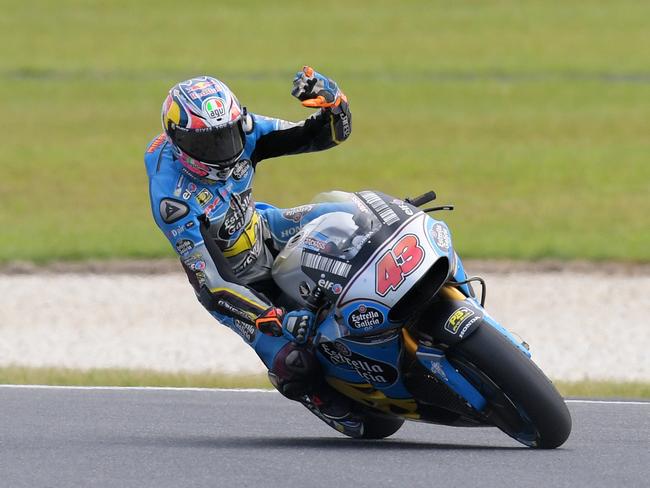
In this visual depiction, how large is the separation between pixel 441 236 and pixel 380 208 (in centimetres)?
34

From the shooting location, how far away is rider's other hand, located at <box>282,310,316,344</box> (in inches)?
265

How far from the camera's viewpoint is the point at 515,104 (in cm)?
2575

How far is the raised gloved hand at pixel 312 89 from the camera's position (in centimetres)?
726

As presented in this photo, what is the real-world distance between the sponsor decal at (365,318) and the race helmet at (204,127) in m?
1.24

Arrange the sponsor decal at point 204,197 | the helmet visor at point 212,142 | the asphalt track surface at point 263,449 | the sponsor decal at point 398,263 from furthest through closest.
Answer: the sponsor decal at point 204,197, the helmet visor at point 212,142, the sponsor decal at point 398,263, the asphalt track surface at point 263,449

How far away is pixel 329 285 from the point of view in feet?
22.0

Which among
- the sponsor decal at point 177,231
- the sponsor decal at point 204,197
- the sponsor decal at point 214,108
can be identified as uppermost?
the sponsor decal at point 214,108

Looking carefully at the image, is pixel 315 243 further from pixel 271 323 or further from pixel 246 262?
pixel 246 262

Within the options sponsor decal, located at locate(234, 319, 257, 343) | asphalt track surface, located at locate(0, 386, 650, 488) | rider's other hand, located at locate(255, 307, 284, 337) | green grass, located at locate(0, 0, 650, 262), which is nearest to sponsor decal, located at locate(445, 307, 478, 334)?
asphalt track surface, located at locate(0, 386, 650, 488)

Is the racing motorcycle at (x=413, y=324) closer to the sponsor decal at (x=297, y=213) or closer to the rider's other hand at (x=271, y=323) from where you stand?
the rider's other hand at (x=271, y=323)

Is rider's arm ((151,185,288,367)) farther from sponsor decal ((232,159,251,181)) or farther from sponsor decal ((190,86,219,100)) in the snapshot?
sponsor decal ((190,86,219,100))

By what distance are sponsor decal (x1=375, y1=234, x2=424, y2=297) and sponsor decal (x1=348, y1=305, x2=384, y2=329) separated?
0.10 metres

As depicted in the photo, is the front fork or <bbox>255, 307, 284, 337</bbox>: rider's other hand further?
<bbox>255, 307, 284, 337</bbox>: rider's other hand

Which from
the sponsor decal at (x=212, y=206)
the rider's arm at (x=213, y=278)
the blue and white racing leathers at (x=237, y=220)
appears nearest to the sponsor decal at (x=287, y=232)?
the blue and white racing leathers at (x=237, y=220)
